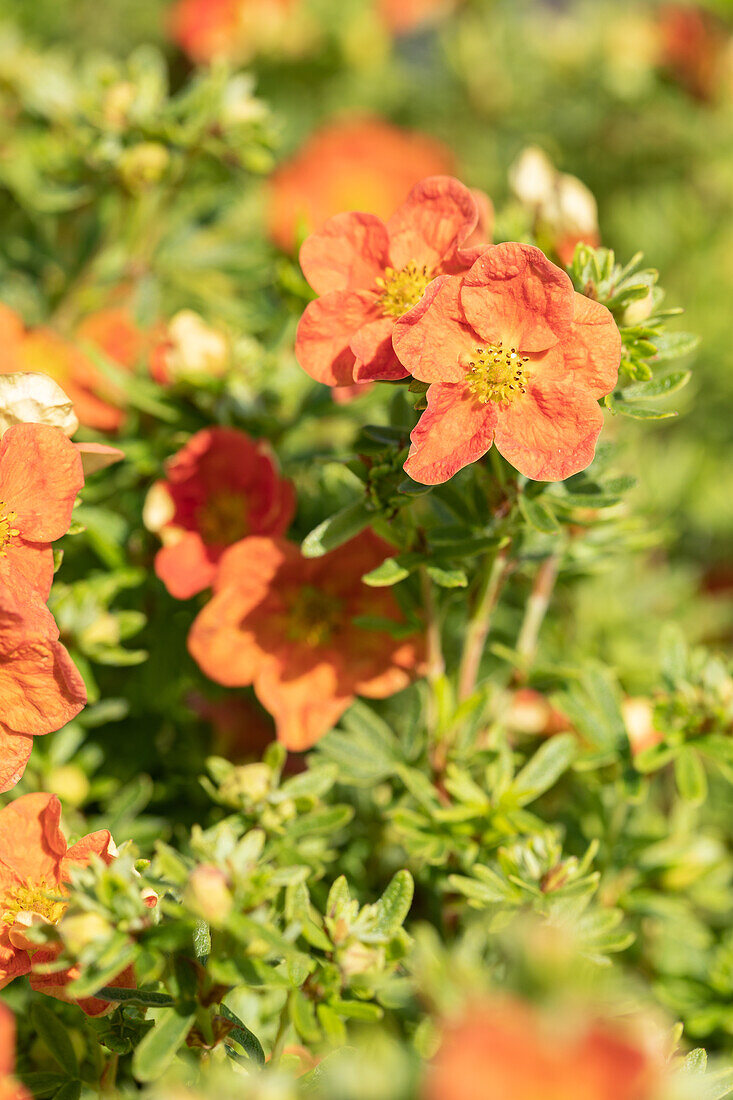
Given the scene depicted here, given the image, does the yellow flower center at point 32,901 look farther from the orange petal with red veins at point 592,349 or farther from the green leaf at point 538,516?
the orange petal with red veins at point 592,349

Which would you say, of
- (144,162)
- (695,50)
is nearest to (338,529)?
(144,162)

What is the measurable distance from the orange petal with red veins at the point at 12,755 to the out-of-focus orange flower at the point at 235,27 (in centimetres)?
186

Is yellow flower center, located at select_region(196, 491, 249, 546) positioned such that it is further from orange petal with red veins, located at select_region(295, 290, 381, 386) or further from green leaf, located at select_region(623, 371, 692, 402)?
green leaf, located at select_region(623, 371, 692, 402)

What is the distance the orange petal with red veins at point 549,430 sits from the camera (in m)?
0.80

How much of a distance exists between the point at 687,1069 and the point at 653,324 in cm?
62

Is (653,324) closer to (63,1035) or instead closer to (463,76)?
(63,1035)

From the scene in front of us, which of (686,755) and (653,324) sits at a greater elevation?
(653,324)

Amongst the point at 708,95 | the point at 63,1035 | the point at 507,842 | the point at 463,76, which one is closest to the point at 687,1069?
the point at 507,842

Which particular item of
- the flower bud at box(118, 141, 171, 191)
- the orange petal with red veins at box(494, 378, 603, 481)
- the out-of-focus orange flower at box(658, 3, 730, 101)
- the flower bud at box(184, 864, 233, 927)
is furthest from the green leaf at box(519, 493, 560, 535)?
the out-of-focus orange flower at box(658, 3, 730, 101)

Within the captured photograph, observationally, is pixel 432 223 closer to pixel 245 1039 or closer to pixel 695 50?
pixel 245 1039

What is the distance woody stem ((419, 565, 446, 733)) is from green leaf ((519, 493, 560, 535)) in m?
0.13

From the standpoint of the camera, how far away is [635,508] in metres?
1.31

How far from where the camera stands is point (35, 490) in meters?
0.84

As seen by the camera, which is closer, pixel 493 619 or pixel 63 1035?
pixel 63 1035
